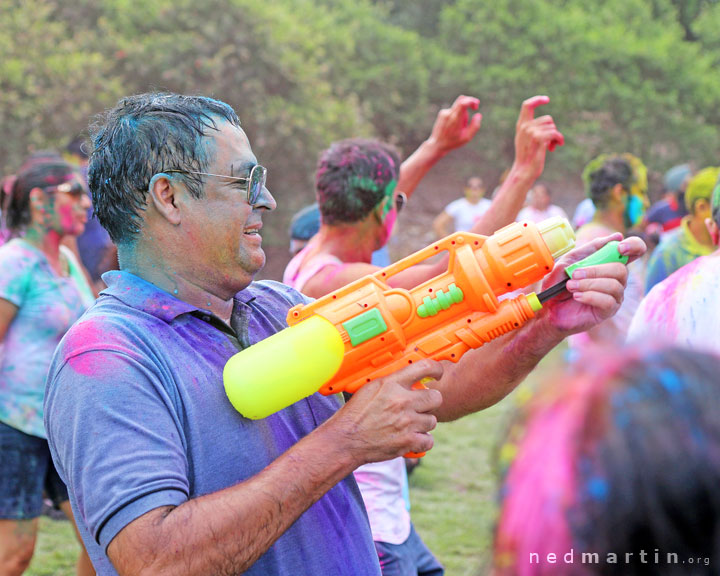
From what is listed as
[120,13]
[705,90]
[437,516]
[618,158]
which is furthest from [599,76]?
[437,516]

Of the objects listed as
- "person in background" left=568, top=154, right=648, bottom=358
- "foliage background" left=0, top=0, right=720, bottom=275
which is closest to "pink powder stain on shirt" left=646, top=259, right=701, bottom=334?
"person in background" left=568, top=154, right=648, bottom=358

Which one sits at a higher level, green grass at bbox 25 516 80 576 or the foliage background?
the foliage background

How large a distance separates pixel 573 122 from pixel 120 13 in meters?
11.4

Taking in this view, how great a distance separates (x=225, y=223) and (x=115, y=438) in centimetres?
62

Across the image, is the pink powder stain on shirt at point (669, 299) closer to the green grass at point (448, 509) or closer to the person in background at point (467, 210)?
the green grass at point (448, 509)

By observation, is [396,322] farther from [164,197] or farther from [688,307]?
[688,307]

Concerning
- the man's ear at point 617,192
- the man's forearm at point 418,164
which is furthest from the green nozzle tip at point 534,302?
the man's ear at point 617,192

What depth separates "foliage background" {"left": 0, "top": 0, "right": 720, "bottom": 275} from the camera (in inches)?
546

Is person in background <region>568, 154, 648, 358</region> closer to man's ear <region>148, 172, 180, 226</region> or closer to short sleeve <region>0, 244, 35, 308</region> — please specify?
short sleeve <region>0, 244, 35, 308</region>

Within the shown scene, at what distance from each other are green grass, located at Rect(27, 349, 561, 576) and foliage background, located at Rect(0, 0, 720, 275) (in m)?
8.55

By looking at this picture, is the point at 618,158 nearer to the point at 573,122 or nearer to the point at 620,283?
the point at 620,283

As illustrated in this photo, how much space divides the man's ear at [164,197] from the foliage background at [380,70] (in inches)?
498

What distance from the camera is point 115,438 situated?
157cm

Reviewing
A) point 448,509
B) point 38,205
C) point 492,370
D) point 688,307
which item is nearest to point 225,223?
point 492,370
